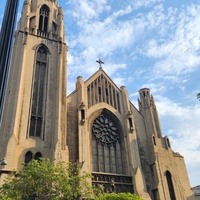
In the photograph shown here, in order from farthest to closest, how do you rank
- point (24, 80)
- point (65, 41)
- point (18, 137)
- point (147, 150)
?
point (65, 41) < point (147, 150) < point (24, 80) < point (18, 137)

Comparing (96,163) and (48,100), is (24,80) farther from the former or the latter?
(96,163)

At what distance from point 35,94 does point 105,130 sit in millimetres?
8159

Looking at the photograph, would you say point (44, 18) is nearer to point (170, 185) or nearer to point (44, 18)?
point (44, 18)

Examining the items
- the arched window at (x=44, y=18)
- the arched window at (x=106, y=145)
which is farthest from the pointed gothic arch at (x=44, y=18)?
the arched window at (x=106, y=145)

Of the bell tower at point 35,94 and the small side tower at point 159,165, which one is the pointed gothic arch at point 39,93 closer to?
the bell tower at point 35,94

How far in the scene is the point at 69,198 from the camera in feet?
52.3

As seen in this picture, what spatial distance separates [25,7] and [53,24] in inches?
156

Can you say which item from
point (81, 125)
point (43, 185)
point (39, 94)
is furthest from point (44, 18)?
point (43, 185)

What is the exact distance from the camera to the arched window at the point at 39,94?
23.9m

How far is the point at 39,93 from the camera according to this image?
26.0 meters

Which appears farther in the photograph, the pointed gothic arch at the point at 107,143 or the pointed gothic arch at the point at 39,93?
the pointed gothic arch at the point at 107,143

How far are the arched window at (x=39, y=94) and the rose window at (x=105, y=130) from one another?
222 inches

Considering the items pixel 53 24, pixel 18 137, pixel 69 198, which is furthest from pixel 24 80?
pixel 69 198

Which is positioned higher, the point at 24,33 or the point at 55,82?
the point at 24,33
